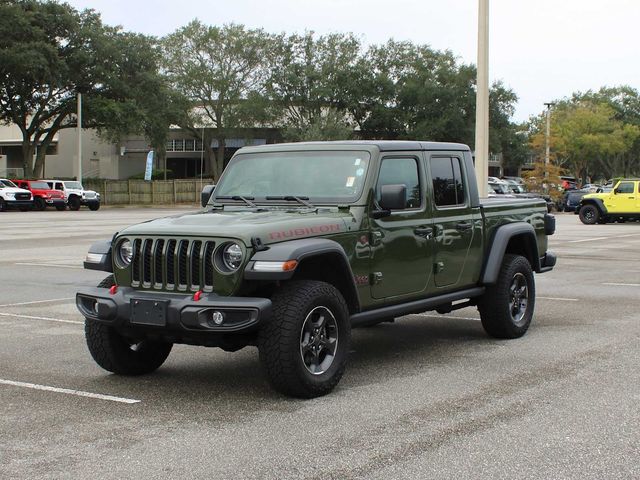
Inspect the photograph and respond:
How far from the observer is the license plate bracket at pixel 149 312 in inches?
252

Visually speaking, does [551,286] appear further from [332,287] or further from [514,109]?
[514,109]

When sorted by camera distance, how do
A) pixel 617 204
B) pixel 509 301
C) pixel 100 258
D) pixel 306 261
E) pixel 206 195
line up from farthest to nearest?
pixel 617 204, pixel 509 301, pixel 206 195, pixel 100 258, pixel 306 261

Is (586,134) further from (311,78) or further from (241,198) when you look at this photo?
(241,198)

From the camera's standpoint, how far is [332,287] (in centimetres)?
676

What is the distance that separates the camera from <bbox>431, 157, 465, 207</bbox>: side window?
8383 mm

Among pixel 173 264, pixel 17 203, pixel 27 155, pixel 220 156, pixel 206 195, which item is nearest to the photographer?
pixel 173 264

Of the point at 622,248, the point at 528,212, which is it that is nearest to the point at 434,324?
the point at 528,212

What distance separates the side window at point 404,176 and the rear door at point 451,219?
19cm

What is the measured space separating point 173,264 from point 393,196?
181 cm

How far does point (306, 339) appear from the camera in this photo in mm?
6605

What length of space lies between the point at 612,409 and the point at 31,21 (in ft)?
176

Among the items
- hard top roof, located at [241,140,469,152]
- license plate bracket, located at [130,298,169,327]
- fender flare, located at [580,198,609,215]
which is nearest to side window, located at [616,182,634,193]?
fender flare, located at [580,198,609,215]

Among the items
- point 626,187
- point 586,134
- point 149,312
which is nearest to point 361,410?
point 149,312

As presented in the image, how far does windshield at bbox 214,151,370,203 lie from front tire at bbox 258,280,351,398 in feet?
3.57
